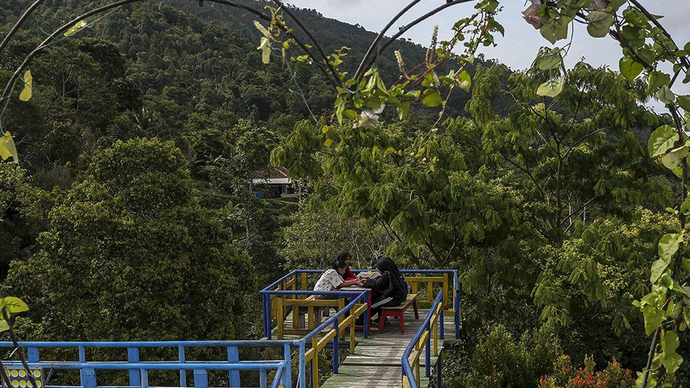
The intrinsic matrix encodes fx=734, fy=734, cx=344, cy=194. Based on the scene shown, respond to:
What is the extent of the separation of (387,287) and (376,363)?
155 centimetres

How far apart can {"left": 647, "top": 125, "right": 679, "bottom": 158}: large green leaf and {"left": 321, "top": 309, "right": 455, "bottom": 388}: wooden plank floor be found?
5969mm

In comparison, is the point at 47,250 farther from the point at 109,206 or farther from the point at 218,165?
the point at 218,165

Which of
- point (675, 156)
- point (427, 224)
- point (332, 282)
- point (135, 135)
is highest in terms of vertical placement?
point (135, 135)

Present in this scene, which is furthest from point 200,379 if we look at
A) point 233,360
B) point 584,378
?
point 584,378

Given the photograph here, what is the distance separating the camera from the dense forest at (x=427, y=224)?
12359mm

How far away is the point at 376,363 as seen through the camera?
854 cm

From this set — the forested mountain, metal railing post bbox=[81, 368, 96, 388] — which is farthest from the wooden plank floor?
the forested mountain

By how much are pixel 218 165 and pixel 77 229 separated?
30972mm

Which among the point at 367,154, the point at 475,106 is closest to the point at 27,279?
the point at 367,154

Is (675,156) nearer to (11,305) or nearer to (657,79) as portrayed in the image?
(657,79)

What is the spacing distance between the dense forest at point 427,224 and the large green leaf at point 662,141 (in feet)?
0.52

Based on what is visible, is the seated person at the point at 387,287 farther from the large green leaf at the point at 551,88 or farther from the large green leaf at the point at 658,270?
the large green leaf at the point at 551,88

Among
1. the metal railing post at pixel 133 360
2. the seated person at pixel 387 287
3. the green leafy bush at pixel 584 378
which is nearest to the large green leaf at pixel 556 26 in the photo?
the metal railing post at pixel 133 360

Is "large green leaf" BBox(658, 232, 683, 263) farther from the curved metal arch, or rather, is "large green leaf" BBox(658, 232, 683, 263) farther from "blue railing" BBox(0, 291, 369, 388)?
"blue railing" BBox(0, 291, 369, 388)
